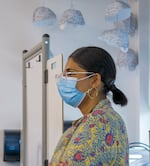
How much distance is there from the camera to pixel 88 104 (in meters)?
1.25

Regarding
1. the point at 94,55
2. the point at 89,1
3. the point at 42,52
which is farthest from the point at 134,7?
the point at 94,55

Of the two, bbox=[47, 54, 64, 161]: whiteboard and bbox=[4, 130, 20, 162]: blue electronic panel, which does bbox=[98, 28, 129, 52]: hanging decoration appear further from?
bbox=[4, 130, 20, 162]: blue electronic panel

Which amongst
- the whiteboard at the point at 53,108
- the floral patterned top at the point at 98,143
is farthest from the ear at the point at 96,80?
the whiteboard at the point at 53,108

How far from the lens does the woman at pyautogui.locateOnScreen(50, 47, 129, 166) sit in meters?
1.06

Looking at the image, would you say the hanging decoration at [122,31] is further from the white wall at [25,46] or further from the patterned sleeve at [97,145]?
the patterned sleeve at [97,145]

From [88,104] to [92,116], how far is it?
0.14 m

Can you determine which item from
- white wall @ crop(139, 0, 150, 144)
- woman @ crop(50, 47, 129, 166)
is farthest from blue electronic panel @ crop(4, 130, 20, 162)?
woman @ crop(50, 47, 129, 166)

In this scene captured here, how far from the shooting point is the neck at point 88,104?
1216 millimetres

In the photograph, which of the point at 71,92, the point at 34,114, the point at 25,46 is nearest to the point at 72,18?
the point at 25,46

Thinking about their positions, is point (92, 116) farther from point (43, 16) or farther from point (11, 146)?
point (11, 146)

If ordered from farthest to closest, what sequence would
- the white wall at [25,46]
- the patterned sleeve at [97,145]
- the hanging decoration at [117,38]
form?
the white wall at [25,46] < the hanging decoration at [117,38] < the patterned sleeve at [97,145]

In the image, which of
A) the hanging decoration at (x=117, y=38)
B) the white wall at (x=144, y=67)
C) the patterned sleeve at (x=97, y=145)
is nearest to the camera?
the patterned sleeve at (x=97, y=145)

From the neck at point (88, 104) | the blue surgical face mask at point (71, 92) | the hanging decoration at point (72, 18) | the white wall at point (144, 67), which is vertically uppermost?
the hanging decoration at point (72, 18)

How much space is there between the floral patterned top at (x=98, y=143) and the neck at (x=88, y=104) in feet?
0.22
